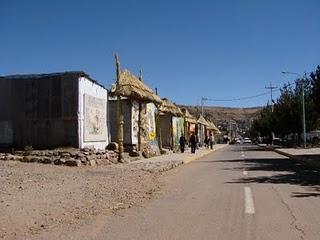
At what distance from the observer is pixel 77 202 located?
1302 centimetres

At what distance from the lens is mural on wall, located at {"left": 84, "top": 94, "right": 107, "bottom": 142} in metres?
26.8

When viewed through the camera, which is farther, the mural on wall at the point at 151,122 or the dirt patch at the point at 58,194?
the mural on wall at the point at 151,122

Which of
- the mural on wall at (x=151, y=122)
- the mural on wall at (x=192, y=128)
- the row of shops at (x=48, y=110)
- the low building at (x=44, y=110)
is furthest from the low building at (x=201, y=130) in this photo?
the low building at (x=44, y=110)

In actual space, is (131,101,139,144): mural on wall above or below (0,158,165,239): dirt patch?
above

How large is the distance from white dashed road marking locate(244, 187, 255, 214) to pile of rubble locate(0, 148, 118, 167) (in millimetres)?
9037

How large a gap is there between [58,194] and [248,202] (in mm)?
4776

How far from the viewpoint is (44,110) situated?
1014 inches

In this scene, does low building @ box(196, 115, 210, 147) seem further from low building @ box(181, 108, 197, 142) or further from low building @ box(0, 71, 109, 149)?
low building @ box(0, 71, 109, 149)

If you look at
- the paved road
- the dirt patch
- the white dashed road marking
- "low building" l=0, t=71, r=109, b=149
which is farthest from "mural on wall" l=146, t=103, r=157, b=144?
the white dashed road marking

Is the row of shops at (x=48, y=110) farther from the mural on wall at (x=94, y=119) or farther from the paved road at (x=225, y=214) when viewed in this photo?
the paved road at (x=225, y=214)

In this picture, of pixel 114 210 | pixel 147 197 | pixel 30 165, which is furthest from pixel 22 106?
pixel 114 210

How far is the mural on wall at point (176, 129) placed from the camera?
54306mm

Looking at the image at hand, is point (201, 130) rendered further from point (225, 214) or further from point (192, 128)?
point (225, 214)

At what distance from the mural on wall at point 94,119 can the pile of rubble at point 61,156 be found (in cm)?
191
